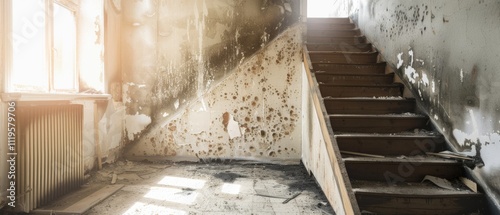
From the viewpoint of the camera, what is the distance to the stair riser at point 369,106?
3648 mm

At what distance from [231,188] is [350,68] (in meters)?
2.54

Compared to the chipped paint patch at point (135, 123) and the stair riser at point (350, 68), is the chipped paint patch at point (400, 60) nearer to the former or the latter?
the stair riser at point (350, 68)

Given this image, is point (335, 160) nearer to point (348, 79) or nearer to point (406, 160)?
point (406, 160)

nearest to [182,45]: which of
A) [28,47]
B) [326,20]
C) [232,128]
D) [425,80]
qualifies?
[232,128]

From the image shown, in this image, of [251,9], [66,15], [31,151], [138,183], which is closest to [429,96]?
[251,9]

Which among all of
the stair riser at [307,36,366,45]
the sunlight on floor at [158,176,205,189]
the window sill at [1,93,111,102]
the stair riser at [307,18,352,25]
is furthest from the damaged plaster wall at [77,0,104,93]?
the stair riser at [307,18,352,25]

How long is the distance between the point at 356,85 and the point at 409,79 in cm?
66

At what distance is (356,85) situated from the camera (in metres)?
3.98

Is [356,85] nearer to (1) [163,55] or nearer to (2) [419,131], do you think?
(2) [419,131]

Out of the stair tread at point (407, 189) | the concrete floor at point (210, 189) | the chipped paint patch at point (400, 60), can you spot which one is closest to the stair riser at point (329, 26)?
the chipped paint patch at point (400, 60)

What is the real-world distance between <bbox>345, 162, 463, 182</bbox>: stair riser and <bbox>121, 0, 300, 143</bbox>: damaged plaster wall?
276cm

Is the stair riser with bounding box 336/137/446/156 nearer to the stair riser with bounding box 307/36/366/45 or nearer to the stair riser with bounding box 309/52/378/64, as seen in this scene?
the stair riser with bounding box 309/52/378/64

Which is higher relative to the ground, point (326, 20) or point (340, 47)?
point (326, 20)

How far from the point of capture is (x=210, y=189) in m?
3.60
